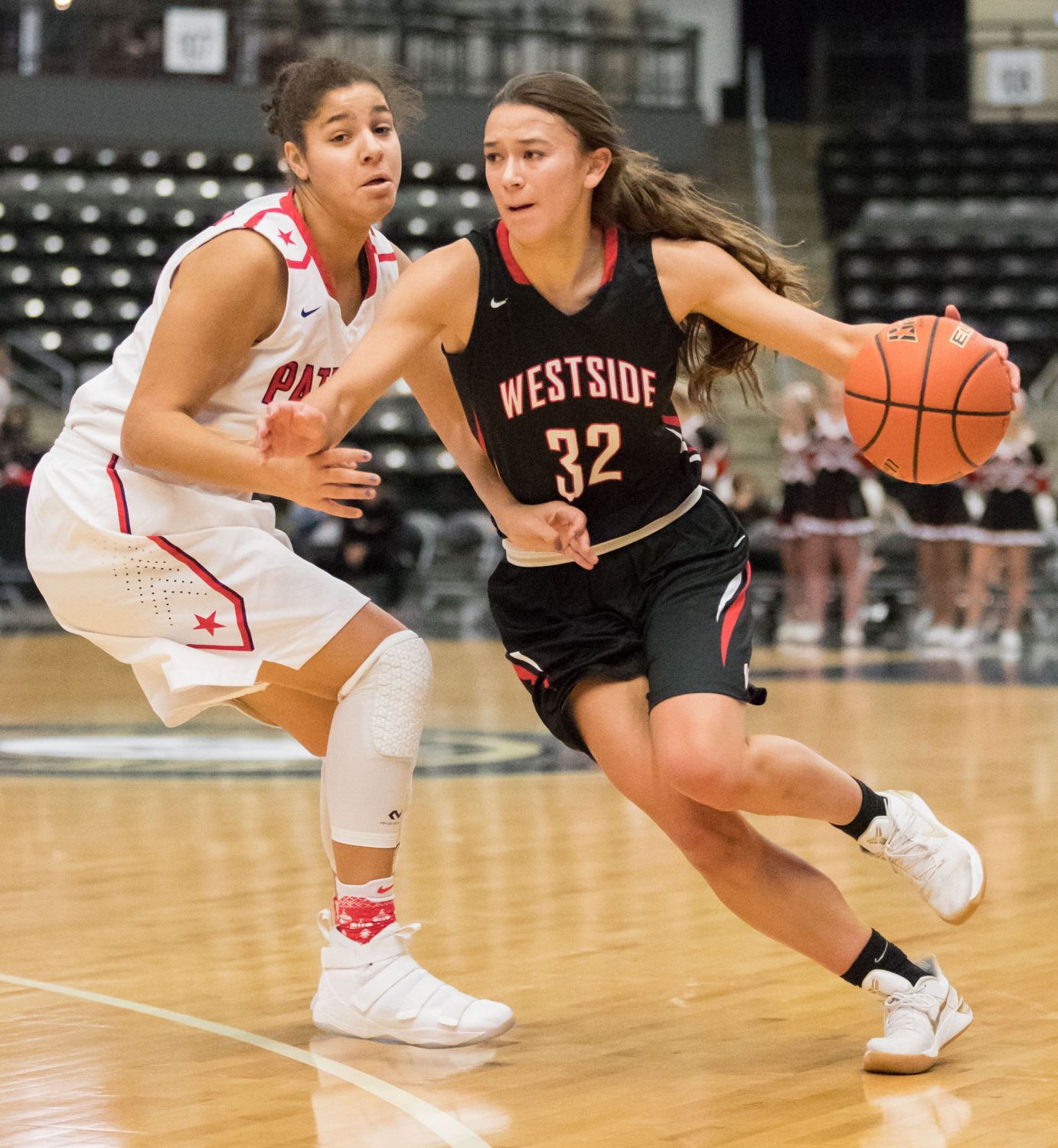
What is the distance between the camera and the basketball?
2785 mm

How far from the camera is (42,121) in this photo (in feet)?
54.3

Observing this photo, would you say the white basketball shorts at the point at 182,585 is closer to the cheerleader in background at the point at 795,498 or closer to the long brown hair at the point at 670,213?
the long brown hair at the point at 670,213

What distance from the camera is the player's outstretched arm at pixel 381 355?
8.73ft

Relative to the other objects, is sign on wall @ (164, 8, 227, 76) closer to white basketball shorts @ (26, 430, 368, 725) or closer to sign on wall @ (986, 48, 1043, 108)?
sign on wall @ (986, 48, 1043, 108)

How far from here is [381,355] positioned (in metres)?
2.87

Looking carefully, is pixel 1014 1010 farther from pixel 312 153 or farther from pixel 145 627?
pixel 312 153

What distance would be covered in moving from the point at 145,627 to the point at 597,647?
0.74 metres

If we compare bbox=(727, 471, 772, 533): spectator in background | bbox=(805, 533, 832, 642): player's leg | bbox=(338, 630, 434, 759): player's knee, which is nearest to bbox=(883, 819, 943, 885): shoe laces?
bbox=(338, 630, 434, 759): player's knee

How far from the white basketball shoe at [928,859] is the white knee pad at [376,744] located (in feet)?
2.52

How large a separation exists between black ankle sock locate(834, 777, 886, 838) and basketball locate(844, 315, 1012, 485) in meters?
0.53

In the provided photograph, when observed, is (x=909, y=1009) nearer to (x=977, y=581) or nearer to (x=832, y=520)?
(x=832, y=520)


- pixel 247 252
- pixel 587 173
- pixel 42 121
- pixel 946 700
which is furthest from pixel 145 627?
pixel 42 121

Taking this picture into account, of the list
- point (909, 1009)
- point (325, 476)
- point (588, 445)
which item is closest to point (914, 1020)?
point (909, 1009)

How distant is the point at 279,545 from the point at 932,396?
1.10 meters
